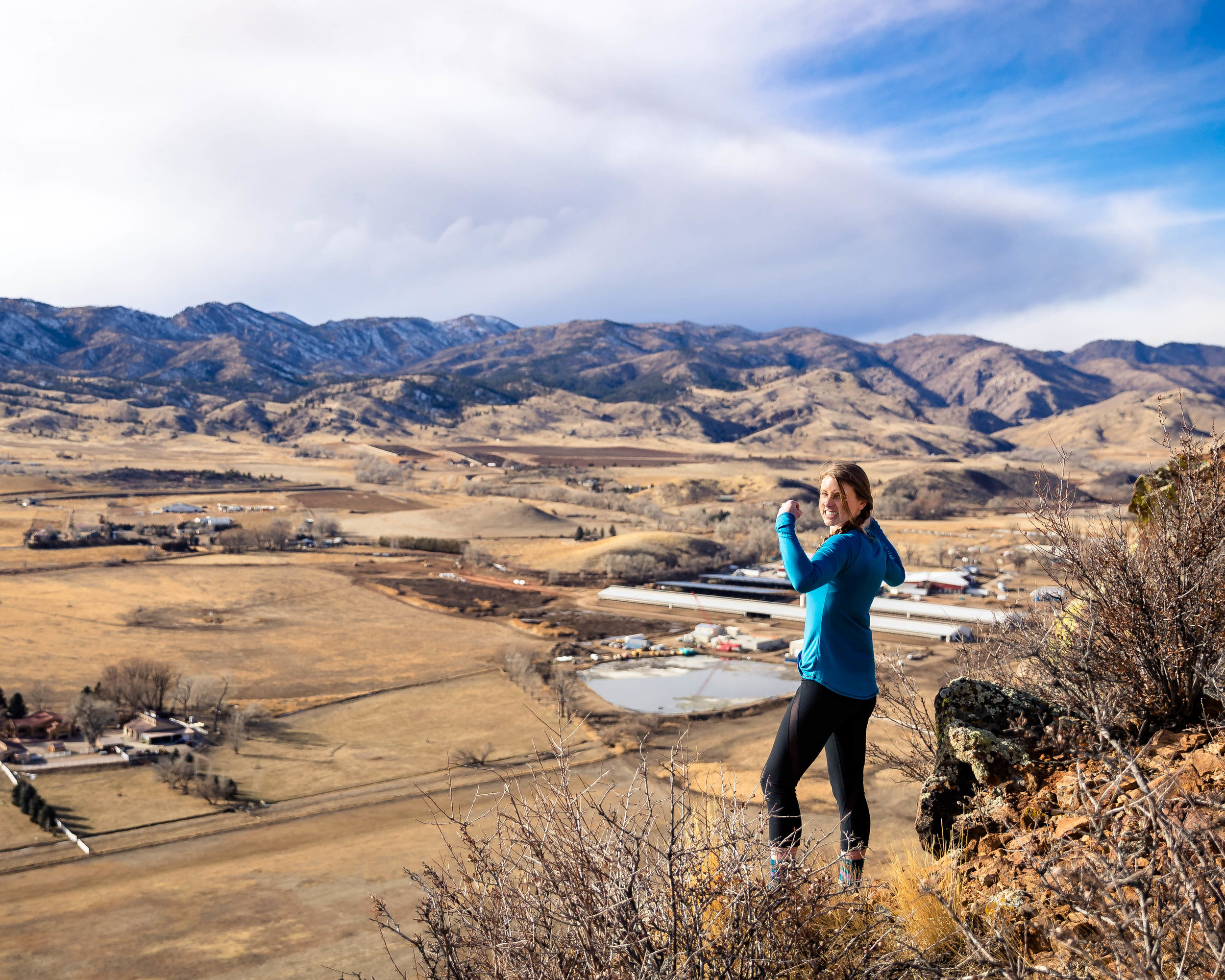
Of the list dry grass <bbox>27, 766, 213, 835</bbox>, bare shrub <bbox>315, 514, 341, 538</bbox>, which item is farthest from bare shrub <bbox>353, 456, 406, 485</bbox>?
dry grass <bbox>27, 766, 213, 835</bbox>

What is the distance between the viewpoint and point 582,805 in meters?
4.45

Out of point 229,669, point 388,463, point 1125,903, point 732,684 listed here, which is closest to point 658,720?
point 732,684

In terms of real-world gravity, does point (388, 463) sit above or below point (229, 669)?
above

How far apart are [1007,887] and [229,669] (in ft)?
127

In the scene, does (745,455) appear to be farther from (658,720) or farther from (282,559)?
(658,720)

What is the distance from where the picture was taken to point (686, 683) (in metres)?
35.9

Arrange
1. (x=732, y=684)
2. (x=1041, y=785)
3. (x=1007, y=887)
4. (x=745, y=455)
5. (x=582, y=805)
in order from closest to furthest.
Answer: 1. (x=1007, y=887)
2. (x=582, y=805)
3. (x=1041, y=785)
4. (x=732, y=684)
5. (x=745, y=455)

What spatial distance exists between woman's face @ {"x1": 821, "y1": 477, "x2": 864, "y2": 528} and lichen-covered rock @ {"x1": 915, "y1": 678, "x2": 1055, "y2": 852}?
1.40 meters

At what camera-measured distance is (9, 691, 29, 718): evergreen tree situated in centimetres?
2903

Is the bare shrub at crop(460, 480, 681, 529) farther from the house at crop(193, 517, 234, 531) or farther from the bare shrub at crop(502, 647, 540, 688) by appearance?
the bare shrub at crop(502, 647, 540, 688)

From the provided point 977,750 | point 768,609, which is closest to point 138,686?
point 768,609

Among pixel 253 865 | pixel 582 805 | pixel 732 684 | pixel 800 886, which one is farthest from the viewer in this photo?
pixel 732 684

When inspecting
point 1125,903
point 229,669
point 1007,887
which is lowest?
point 229,669

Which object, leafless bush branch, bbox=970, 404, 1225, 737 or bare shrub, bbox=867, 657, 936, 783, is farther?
bare shrub, bbox=867, 657, 936, 783
